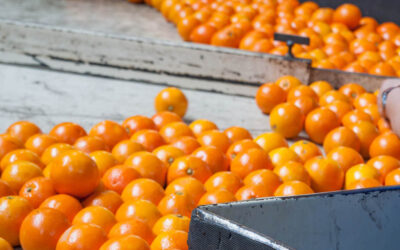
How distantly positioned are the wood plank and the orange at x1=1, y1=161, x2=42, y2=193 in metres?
0.70

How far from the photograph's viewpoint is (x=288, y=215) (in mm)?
1131

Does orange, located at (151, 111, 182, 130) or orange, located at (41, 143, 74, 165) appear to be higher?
orange, located at (41, 143, 74, 165)

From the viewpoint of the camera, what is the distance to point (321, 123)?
2447mm

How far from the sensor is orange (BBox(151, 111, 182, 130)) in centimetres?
244

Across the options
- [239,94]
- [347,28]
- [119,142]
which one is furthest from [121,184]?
[347,28]

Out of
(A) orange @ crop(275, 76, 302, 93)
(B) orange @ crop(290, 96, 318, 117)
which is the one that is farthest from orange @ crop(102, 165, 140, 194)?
(A) orange @ crop(275, 76, 302, 93)

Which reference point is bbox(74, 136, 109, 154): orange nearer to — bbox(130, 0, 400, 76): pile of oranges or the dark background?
bbox(130, 0, 400, 76): pile of oranges

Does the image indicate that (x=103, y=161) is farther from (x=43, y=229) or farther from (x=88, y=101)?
(x=88, y=101)

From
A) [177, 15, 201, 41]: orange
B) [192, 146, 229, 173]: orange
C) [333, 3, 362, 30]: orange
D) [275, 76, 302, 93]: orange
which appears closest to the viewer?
[192, 146, 229, 173]: orange

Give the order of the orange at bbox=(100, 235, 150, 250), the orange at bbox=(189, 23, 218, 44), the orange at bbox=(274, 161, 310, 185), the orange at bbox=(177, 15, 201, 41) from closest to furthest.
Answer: the orange at bbox=(100, 235, 150, 250)
the orange at bbox=(274, 161, 310, 185)
the orange at bbox=(189, 23, 218, 44)
the orange at bbox=(177, 15, 201, 41)

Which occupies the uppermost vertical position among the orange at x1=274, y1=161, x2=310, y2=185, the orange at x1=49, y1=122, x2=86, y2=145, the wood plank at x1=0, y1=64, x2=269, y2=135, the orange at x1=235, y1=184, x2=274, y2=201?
the orange at x1=235, y1=184, x2=274, y2=201

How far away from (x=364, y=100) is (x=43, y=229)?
1.95 metres

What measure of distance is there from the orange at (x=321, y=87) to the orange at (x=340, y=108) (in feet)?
0.76

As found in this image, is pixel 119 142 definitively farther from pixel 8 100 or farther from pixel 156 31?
pixel 156 31
